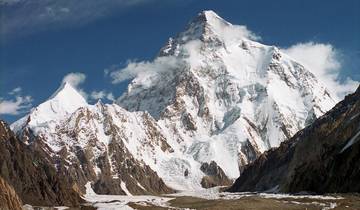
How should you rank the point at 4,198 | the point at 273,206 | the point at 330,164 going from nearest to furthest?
1. the point at 4,198
2. the point at 273,206
3. the point at 330,164

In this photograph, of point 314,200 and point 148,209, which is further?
point 148,209

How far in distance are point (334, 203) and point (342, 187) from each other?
145ft

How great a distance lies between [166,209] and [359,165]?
45635mm

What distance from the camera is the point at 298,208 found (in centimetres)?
12912

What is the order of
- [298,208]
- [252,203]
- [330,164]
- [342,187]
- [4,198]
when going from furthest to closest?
1. [330,164]
2. [342,187]
3. [252,203]
4. [298,208]
5. [4,198]

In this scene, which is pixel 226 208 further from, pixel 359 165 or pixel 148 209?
pixel 359 165

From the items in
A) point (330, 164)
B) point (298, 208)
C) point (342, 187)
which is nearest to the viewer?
point (298, 208)

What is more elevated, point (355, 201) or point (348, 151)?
point (348, 151)

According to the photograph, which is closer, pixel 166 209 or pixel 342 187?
pixel 166 209

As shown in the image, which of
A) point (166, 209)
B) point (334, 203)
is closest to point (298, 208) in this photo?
point (334, 203)

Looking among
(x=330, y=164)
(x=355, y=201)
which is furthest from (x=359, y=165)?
(x=355, y=201)

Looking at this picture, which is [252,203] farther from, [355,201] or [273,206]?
[355,201]

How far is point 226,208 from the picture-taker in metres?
145

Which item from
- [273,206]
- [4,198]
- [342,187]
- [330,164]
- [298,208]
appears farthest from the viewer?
[330,164]
